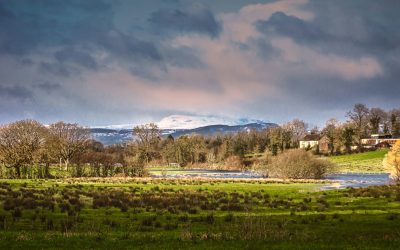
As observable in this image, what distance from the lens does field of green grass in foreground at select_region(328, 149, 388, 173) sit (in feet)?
392

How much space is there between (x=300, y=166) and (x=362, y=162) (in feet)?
204

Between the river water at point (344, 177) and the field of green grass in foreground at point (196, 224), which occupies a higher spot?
the field of green grass in foreground at point (196, 224)

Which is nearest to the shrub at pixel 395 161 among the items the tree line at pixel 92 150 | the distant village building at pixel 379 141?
the tree line at pixel 92 150

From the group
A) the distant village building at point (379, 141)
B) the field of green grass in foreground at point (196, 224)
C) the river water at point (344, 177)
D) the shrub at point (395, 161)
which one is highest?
the distant village building at point (379, 141)

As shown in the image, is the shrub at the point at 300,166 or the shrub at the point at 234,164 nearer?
the shrub at the point at 300,166

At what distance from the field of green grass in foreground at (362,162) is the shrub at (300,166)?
3017 centimetres

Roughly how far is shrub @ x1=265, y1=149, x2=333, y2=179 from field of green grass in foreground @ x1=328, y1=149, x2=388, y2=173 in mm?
30171

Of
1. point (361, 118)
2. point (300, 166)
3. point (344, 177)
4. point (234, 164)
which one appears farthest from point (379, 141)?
point (300, 166)

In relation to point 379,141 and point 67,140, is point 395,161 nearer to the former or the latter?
point 67,140

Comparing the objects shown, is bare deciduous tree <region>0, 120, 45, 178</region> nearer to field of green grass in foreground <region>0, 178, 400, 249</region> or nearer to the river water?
the river water

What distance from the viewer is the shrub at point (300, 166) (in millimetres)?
83556

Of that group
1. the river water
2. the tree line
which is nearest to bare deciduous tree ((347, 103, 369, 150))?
the tree line

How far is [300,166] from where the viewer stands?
273 ft

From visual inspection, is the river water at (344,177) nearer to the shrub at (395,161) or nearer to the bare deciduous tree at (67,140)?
the shrub at (395,161)
